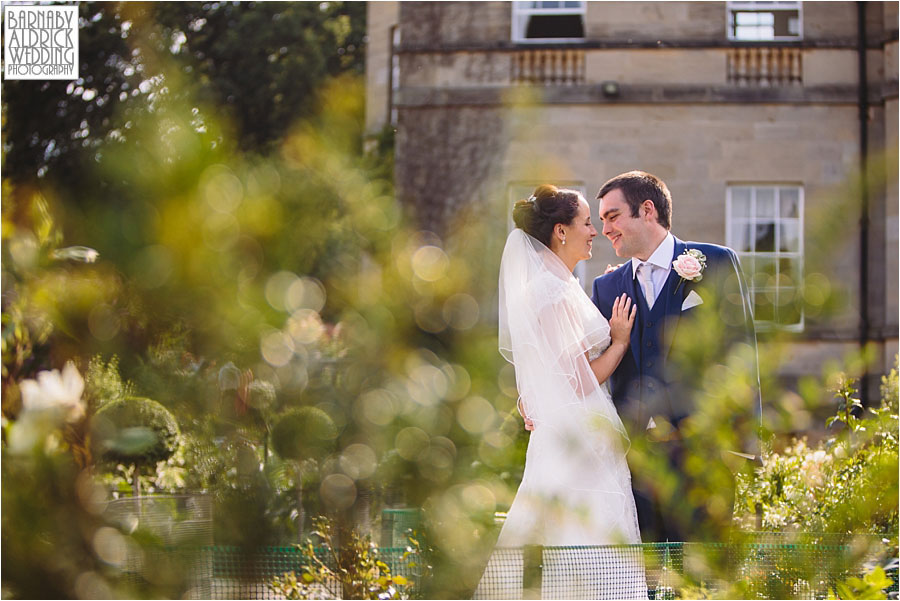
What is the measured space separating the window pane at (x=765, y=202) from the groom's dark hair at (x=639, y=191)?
8348 mm

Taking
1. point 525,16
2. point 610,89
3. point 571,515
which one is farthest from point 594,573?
point 525,16

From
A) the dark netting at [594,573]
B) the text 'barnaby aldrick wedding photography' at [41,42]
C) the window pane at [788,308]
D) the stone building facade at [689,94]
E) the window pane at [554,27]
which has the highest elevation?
the window pane at [554,27]

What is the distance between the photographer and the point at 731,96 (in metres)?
12.4

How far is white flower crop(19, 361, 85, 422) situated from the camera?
67cm

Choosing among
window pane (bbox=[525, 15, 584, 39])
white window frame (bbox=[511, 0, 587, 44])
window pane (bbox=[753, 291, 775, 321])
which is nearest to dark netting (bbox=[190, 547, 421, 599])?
window pane (bbox=[753, 291, 775, 321])

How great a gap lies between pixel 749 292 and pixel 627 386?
334cm

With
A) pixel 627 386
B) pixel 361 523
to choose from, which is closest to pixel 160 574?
pixel 361 523

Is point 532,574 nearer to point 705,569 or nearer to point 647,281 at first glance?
point 705,569

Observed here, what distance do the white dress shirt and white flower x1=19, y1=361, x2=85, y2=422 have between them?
373 cm

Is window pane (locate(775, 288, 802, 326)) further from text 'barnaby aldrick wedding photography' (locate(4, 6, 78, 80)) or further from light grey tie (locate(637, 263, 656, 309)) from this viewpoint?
light grey tie (locate(637, 263, 656, 309))

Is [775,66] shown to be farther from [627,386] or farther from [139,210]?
[139,210]

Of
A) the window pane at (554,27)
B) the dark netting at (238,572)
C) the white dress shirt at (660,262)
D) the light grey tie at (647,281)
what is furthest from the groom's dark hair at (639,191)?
the window pane at (554,27)

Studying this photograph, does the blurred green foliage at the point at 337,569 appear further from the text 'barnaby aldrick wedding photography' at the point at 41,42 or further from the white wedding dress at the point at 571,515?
the text 'barnaby aldrick wedding photography' at the point at 41,42

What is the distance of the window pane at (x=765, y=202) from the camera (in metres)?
12.2
